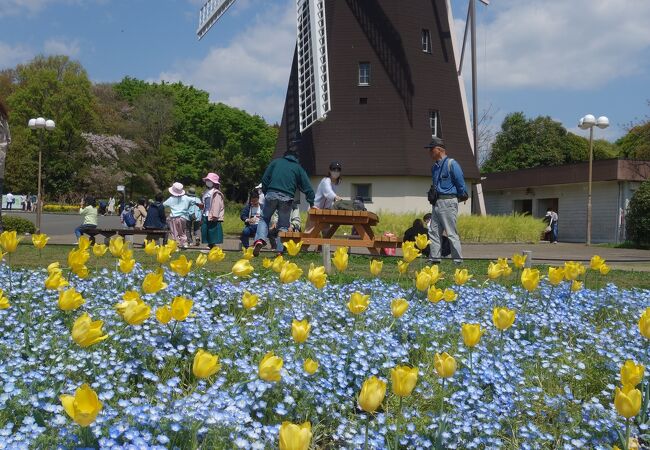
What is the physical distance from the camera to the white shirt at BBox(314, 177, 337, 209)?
12062 millimetres

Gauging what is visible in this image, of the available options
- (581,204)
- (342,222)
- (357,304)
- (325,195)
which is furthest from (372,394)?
(581,204)

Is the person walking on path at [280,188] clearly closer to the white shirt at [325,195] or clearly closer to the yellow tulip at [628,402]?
the white shirt at [325,195]

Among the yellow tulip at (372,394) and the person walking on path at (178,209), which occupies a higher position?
the person walking on path at (178,209)

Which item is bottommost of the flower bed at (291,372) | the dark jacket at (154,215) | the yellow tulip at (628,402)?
the flower bed at (291,372)

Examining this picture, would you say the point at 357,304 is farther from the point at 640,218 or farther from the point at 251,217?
the point at 640,218

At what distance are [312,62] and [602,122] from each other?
10906mm

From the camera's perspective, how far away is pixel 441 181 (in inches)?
377

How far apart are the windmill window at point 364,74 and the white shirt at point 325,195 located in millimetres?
14054

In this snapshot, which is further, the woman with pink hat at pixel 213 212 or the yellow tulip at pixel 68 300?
the woman with pink hat at pixel 213 212

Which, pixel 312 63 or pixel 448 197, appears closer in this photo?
pixel 448 197

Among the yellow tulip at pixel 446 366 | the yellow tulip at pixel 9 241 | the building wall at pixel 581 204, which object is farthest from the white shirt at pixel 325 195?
the building wall at pixel 581 204

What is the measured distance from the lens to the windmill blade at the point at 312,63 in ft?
72.6

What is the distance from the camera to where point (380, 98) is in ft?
83.0

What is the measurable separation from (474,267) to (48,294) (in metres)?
6.48
